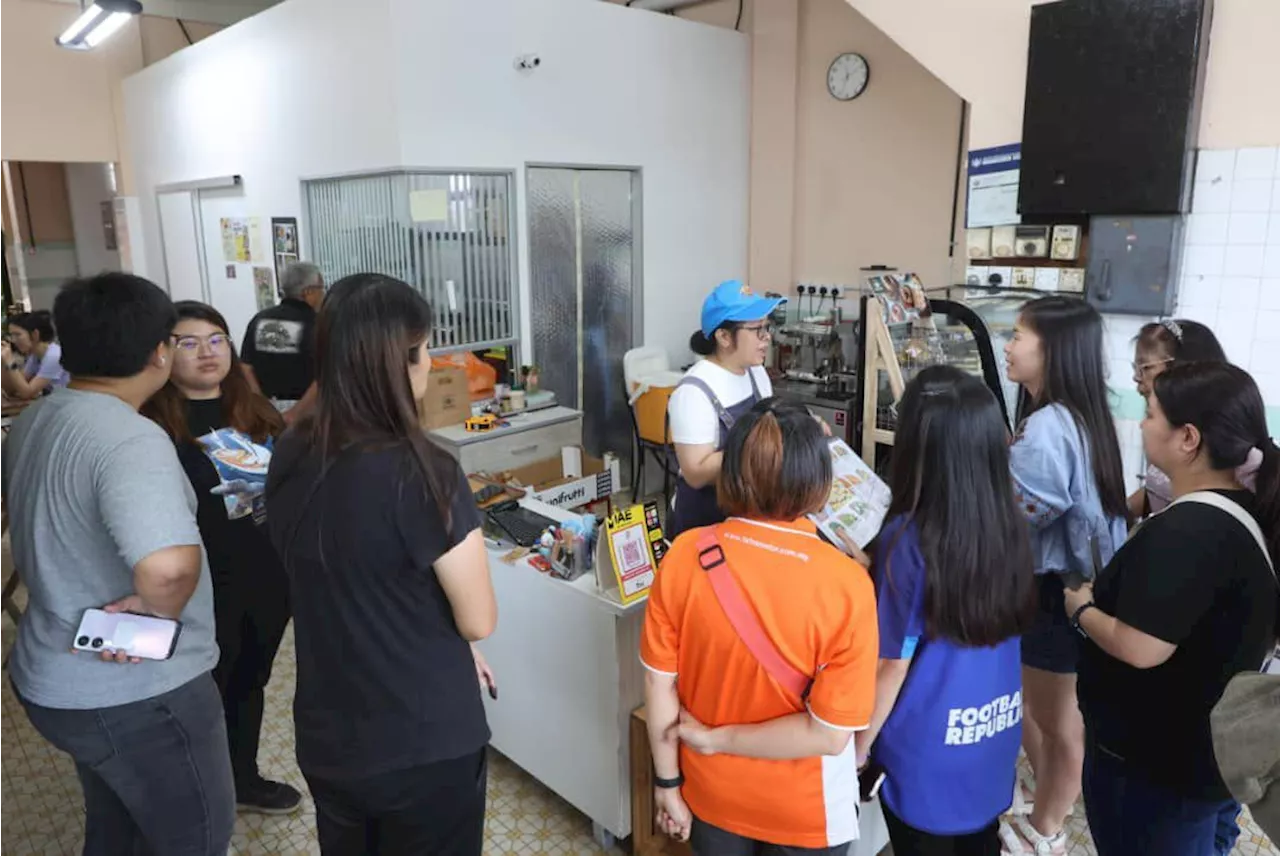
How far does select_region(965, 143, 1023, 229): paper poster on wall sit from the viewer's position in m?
3.44

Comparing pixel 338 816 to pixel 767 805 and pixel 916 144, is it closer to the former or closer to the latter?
pixel 767 805

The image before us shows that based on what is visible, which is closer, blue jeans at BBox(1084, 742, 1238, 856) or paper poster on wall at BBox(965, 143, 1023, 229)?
blue jeans at BBox(1084, 742, 1238, 856)

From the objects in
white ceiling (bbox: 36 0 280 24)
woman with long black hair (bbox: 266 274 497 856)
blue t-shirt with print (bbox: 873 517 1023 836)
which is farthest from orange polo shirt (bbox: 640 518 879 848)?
white ceiling (bbox: 36 0 280 24)

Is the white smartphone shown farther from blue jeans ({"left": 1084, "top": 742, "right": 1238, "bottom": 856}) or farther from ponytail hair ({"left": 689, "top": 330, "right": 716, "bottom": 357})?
blue jeans ({"left": 1084, "top": 742, "right": 1238, "bottom": 856})

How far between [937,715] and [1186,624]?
0.41m

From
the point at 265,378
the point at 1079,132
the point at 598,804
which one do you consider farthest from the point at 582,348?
the point at 598,804

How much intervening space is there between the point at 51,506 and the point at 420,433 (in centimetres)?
Answer: 65

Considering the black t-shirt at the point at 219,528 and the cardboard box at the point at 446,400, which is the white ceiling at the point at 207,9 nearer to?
the cardboard box at the point at 446,400

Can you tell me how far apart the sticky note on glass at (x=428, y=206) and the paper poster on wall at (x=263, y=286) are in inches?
70.8

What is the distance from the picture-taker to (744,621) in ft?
4.03

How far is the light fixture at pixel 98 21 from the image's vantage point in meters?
4.89

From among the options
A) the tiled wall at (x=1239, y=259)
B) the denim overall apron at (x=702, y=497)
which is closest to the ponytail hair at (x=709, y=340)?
the denim overall apron at (x=702, y=497)

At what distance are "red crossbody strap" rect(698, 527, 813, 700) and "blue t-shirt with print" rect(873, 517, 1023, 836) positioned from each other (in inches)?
9.4

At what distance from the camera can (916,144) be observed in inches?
185
